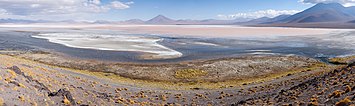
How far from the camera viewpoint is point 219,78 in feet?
101

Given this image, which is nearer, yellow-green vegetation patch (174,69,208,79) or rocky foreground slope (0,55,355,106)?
rocky foreground slope (0,55,355,106)

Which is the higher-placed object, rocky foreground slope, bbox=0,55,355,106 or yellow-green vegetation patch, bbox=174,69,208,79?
rocky foreground slope, bbox=0,55,355,106

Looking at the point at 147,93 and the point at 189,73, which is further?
the point at 189,73

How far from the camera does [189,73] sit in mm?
32438

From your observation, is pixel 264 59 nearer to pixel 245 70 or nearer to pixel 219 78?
pixel 245 70

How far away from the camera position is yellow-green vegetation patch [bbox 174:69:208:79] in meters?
31.3

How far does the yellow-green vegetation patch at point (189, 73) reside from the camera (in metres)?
31.3

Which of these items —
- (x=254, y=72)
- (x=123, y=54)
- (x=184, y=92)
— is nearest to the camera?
(x=184, y=92)

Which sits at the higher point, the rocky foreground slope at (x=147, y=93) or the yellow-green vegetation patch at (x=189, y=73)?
the rocky foreground slope at (x=147, y=93)

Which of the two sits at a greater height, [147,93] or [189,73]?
[147,93]

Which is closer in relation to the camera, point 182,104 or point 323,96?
point 323,96

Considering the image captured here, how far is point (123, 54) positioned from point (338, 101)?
37748mm

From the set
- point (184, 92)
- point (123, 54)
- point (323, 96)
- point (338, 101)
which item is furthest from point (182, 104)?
point (123, 54)

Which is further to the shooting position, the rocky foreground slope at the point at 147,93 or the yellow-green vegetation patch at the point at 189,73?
the yellow-green vegetation patch at the point at 189,73
